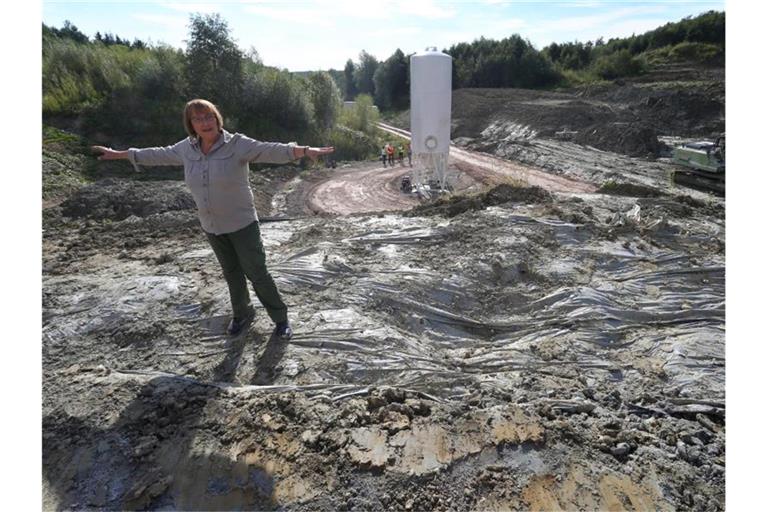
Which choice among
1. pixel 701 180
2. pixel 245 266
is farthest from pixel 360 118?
pixel 245 266

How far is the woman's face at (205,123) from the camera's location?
275cm

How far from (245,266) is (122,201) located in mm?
7192

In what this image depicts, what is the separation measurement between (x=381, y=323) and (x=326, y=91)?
20.2 meters

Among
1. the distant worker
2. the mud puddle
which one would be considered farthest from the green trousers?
the mud puddle

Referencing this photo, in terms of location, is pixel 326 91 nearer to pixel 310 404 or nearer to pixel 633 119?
pixel 633 119

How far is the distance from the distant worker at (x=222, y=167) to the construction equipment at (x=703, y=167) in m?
12.1

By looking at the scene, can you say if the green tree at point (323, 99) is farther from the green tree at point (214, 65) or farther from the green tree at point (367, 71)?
the green tree at point (367, 71)

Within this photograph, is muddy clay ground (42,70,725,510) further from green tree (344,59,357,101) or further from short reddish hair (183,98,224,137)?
green tree (344,59,357,101)

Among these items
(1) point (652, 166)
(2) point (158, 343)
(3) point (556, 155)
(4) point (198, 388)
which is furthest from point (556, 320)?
(3) point (556, 155)

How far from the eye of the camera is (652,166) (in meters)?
14.4

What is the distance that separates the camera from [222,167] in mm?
2846

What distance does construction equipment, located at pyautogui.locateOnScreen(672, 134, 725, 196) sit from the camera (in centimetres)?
1092

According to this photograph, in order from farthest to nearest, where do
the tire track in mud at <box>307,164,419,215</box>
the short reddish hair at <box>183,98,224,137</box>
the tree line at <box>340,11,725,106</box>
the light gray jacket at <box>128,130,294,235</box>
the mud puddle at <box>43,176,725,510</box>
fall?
the tree line at <box>340,11,725,106</box> < the tire track in mud at <box>307,164,419,215</box> < the light gray jacket at <box>128,130,294,235</box> < the short reddish hair at <box>183,98,224,137</box> < the mud puddle at <box>43,176,725,510</box>

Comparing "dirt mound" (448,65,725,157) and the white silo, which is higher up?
"dirt mound" (448,65,725,157)
